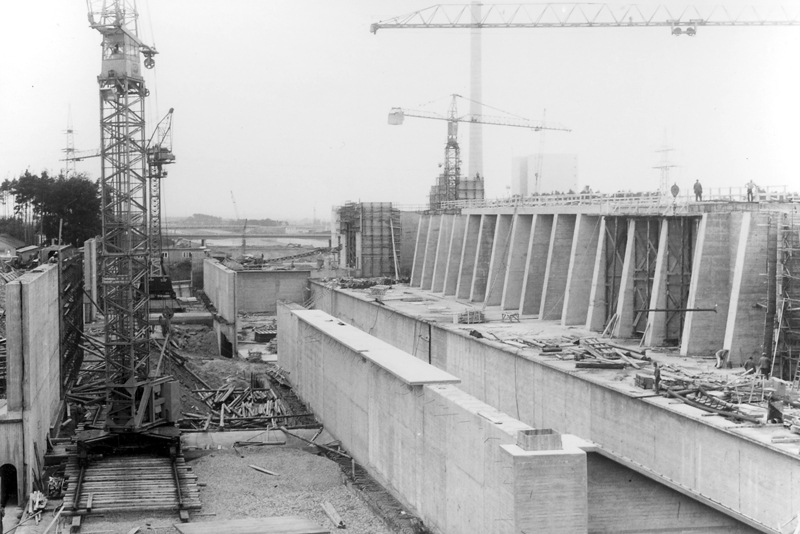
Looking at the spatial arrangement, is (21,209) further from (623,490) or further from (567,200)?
(623,490)

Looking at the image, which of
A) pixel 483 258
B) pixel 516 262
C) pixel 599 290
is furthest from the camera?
pixel 483 258

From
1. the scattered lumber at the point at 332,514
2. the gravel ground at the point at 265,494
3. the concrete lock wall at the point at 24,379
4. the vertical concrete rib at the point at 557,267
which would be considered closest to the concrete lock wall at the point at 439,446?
the gravel ground at the point at 265,494

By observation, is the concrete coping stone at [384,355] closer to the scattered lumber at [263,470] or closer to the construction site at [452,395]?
the construction site at [452,395]

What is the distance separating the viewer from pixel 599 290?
37125 millimetres

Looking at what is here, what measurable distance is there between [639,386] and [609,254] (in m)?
13.2

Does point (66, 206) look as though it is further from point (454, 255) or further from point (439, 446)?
point (439, 446)

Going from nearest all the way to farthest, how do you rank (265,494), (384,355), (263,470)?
1. (265,494)
2. (263,470)
3. (384,355)

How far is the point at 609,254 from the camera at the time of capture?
37.8 m

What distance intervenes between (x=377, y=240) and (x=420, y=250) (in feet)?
14.6

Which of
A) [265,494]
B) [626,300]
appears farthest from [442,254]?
[265,494]

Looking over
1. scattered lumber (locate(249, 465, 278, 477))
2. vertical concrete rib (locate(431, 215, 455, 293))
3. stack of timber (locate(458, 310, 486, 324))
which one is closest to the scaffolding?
vertical concrete rib (locate(431, 215, 455, 293))

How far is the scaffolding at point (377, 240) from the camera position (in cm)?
7025

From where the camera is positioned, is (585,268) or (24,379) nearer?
(24,379)

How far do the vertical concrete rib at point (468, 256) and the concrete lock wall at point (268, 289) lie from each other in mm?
15775
